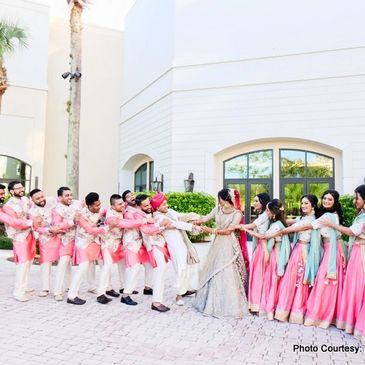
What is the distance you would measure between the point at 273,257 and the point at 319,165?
9683 mm

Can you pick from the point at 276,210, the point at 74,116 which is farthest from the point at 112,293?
the point at 74,116

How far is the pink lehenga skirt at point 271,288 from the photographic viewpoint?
16.7 ft

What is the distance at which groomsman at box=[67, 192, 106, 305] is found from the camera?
5859mm

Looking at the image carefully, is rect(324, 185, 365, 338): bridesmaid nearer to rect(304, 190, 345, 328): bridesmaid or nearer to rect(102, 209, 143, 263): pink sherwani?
rect(304, 190, 345, 328): bridesmaid

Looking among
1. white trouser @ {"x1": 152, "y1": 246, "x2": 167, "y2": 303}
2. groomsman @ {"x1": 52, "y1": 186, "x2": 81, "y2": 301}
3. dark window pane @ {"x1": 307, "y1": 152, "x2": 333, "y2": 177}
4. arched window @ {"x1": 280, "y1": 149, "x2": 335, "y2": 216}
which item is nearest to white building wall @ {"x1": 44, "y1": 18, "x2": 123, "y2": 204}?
arched window @ {"x1": 280, "y1": 149, "x2": 335, "y2": 216}

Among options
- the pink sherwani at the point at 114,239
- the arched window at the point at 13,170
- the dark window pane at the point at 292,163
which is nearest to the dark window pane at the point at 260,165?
the dark window pane at the point at 292,163

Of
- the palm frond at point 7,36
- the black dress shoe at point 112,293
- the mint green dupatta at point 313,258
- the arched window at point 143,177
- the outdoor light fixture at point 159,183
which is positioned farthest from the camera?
the arched window at point 143,177

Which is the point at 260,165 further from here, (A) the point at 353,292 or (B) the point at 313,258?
(A) the point at 353,292

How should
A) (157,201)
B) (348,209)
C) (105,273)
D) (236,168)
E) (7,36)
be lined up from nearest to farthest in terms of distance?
(157,201), (105,273), (348,209), (7,36), (236,168)

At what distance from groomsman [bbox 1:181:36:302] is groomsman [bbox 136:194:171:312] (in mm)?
1662

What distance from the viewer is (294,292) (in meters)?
5.01

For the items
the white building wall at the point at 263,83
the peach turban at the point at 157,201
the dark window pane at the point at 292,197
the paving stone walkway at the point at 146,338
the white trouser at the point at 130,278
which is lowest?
the paving stone walkway at the point at 146,338

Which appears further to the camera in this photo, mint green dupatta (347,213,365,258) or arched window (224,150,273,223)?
arched window (224,150,273,223)

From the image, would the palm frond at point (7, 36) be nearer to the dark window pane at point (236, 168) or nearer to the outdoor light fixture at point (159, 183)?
the outdoor light fixture at point (159, 183)
